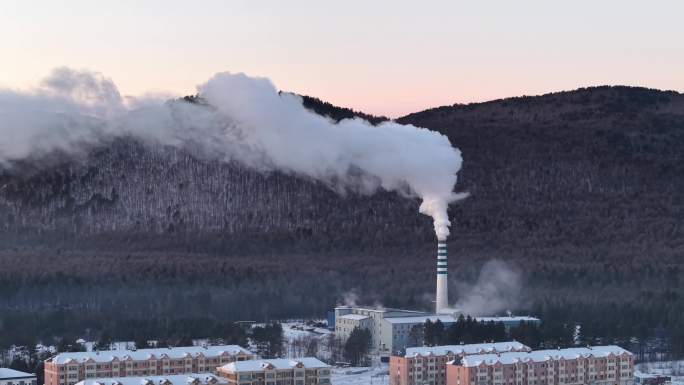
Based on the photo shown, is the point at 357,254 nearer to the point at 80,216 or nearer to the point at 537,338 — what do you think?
the point at 80,216

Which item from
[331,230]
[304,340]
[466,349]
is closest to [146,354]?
[466,349]

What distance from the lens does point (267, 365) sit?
2586 inches

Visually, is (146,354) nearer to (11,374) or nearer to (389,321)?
(11,374)

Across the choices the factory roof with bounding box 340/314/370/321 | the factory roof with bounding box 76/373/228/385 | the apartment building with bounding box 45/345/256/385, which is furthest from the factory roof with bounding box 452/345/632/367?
the factory roof with bounding box 340/314/370/321

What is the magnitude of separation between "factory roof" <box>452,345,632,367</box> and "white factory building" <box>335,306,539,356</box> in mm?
13408

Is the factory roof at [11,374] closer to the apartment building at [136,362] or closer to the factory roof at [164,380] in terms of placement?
the apartment building at [136,362]

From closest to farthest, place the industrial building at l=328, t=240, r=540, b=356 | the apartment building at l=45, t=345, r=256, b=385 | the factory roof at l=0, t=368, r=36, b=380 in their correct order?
the factory roof at l=0, t=368, r=36, b=380
the apartment building at l=45, t=345, r=256, b=385
the industrial building at l=328, t=240, r=540, b=356

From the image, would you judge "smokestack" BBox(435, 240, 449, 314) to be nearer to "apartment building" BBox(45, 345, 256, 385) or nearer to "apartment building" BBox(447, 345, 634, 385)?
"apartment building" BBox(447, 345, 634, 385)

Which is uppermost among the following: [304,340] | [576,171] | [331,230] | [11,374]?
[576,171]

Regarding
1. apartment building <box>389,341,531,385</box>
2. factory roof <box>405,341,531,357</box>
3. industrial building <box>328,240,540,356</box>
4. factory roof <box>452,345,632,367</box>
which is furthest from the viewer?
industrial building <box>328,240,540,356</box>

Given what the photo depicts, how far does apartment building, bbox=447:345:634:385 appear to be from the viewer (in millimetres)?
67375

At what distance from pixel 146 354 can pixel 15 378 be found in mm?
5630

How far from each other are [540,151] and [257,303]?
198ft

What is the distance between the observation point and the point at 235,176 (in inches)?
5438
